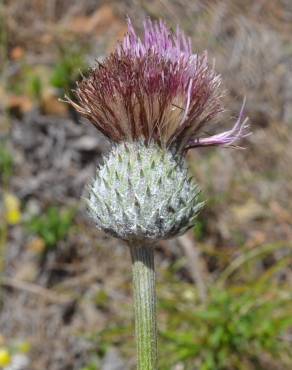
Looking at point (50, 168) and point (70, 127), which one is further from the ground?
point (70, 127)

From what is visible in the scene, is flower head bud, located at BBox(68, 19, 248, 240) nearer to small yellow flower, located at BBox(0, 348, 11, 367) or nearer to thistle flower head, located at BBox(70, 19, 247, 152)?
thistle flower head, located at BBox(70, 19, 247, 152)

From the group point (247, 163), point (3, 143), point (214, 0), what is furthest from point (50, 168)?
point (214, 0)

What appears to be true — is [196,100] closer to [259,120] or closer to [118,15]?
[259,120]

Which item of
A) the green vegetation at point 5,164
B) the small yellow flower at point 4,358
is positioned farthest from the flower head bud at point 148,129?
the green vegetation at point 5,164

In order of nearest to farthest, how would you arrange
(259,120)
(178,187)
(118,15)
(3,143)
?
(178,187), (3,143), (259,120), (118,15)

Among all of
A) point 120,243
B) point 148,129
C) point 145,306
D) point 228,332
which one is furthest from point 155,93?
point 120,243

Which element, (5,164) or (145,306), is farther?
(5,164)

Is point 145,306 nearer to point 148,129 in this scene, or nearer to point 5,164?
point 148,129
